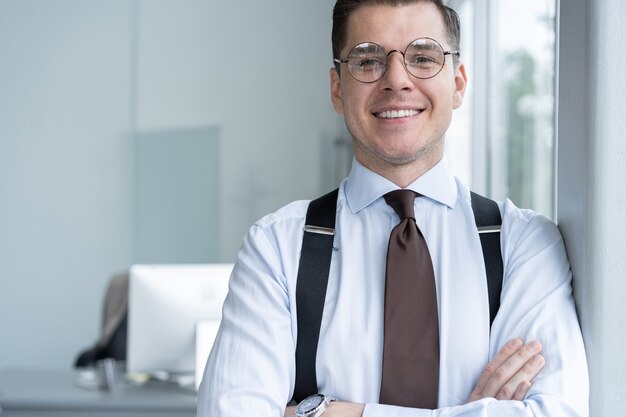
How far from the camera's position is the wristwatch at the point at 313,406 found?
5.46 feet

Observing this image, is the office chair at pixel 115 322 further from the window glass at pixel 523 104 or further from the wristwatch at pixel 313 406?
the wristwatch at pixel 313 406

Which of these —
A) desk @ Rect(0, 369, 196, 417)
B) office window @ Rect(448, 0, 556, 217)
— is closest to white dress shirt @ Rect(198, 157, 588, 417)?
desk @ Rect(0, 369, 196, 417)

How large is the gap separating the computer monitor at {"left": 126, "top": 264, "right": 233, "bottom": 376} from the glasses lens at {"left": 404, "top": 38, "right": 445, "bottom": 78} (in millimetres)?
1732

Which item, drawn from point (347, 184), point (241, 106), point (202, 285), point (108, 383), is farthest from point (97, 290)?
point (347, 184)

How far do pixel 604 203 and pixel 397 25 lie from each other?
562mm

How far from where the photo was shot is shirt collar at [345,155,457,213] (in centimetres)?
188

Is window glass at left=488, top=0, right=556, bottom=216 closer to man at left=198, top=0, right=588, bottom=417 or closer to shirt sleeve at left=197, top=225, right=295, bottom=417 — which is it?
man at left=198, top=0, right=588, bottom=417

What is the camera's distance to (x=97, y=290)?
605 centimetres

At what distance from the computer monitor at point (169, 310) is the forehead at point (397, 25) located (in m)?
1.70

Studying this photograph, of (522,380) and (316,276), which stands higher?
(316,276)

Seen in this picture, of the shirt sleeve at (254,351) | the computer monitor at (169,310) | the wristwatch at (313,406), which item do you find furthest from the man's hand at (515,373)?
the computer monitor at (169,310)

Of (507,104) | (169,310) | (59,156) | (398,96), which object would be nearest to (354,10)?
(398,96)

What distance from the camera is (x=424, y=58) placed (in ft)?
5.95

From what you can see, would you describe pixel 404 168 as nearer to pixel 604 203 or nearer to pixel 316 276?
pixel 316 276
